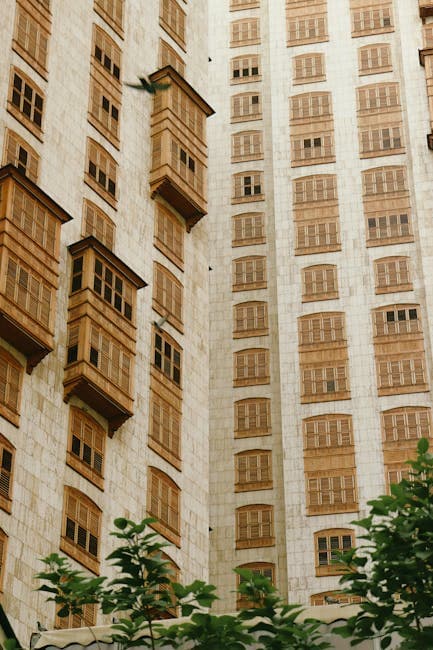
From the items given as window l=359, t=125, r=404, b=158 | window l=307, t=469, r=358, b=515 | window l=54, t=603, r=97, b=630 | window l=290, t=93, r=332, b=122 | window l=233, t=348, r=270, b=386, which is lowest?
window l=54, t=603, r=97, b=630

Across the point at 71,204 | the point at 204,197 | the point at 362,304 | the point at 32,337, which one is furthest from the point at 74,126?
the point at 362,304

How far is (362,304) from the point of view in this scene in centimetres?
6438

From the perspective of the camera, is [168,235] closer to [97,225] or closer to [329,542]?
[97,225]

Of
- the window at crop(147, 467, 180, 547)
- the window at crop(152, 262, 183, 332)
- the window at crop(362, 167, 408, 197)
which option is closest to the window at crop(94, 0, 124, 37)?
the window at crop(152, 262, 183, 332)

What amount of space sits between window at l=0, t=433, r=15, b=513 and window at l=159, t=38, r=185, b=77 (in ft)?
77.8

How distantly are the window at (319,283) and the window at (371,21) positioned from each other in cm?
1513

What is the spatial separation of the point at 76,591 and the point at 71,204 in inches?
1287

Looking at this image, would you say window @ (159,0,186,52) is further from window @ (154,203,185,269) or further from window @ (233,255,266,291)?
window @ (233,255,266,291)

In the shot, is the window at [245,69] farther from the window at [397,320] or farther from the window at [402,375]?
the window at [402,375]

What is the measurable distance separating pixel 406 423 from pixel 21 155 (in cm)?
2307

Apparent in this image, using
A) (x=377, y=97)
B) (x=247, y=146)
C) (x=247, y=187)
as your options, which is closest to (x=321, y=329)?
(x=247, y=187)

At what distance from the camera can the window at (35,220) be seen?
45.2 m

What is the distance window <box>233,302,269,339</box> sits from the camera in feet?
217

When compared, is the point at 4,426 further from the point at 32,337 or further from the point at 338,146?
the point at 338,146
